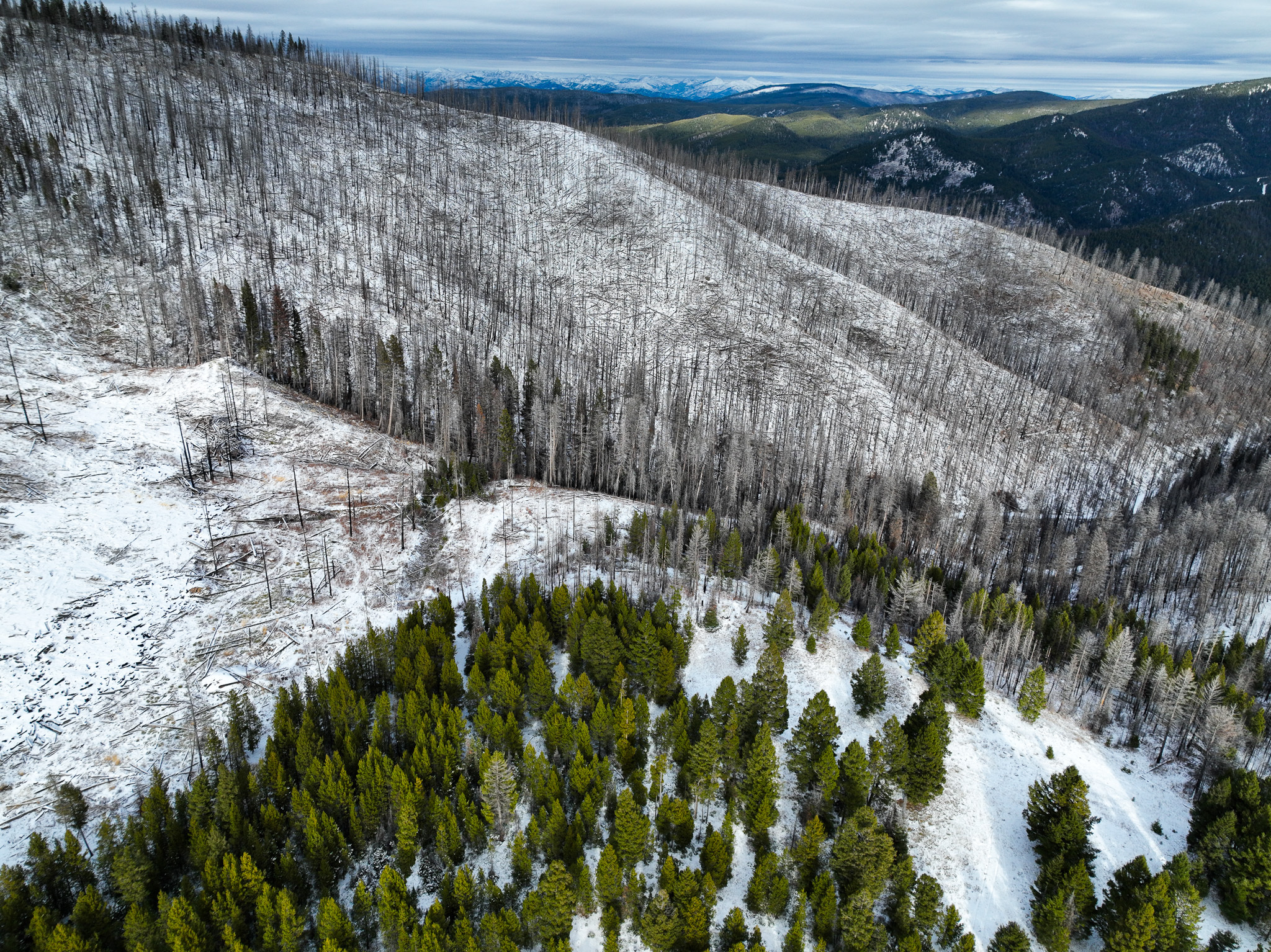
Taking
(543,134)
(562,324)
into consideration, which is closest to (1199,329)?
(562,324)

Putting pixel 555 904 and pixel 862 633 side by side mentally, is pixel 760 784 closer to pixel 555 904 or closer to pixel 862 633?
pixel 555 904

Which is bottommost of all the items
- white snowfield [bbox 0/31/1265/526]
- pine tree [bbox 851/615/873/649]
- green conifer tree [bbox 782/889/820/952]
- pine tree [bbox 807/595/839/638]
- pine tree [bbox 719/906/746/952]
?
pine tree [bbox 719/906/746/952]

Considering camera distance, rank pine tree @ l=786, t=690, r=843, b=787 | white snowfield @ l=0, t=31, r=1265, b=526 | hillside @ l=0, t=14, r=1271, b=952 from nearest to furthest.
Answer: hillside @ l=0, t=14, r=1271, b=952
pine tree @ l=786, t=690, r=843, b=787
white snowfield @ l=0, t=31, r=1265, b=526

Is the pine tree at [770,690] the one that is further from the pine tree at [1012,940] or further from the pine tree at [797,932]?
the pine tree at [1012,940]

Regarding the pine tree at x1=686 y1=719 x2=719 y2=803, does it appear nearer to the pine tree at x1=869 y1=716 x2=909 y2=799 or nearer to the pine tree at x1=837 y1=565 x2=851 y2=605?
the pine tree at x1=869 y1=716 x2=909 y2=799

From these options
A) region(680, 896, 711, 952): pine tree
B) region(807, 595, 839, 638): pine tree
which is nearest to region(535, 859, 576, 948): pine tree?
region(680, 896, 711, 952): pine tree

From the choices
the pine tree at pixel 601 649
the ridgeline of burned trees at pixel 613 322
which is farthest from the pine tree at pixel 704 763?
the ridgeline of burned trees at pixel 613 322
